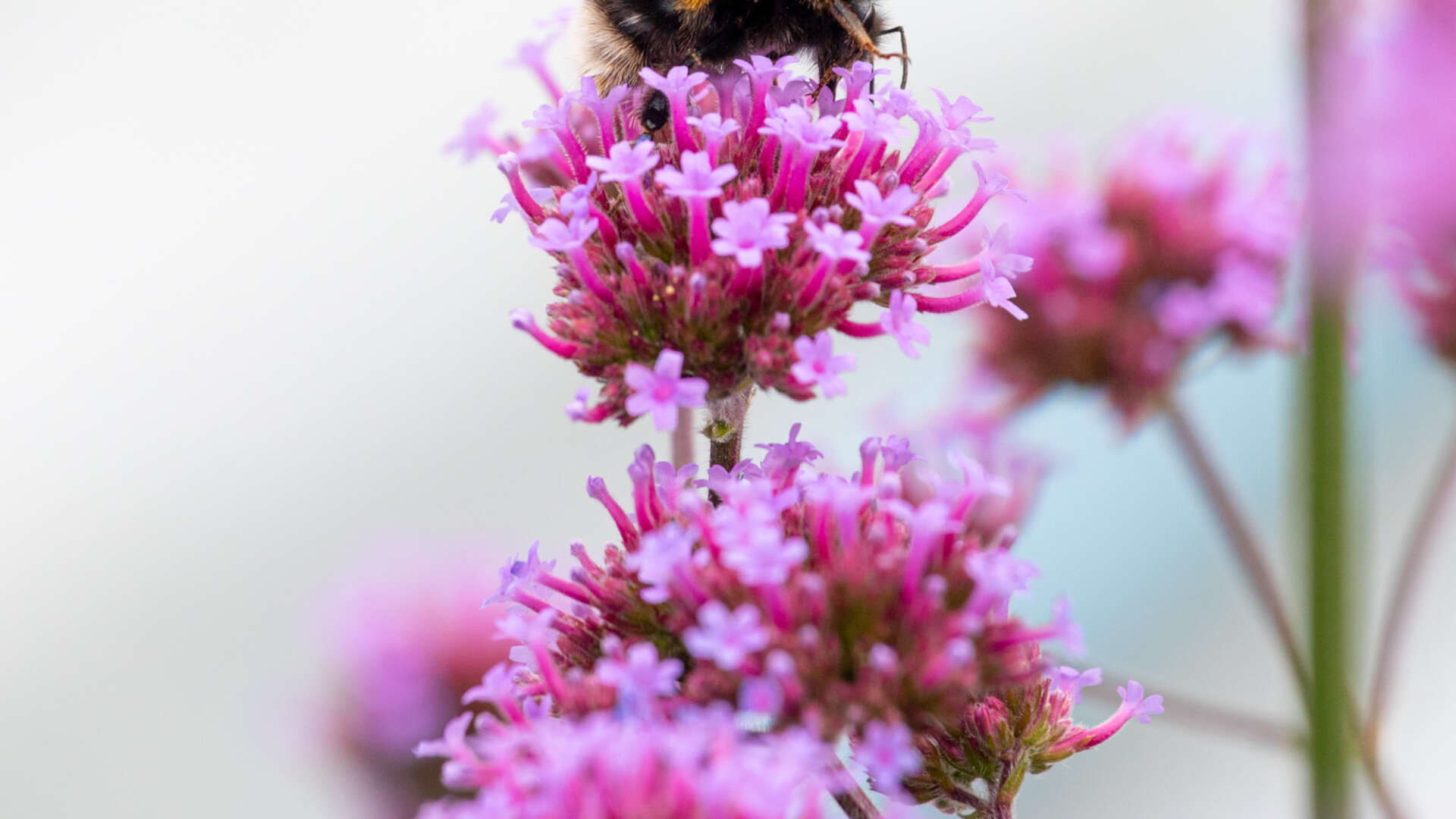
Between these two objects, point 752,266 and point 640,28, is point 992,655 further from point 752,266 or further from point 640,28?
point 640,28

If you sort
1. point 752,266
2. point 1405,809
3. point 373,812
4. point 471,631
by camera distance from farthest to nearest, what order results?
point 471,631 < point 373,812 < point 1405,809 < point 752,266

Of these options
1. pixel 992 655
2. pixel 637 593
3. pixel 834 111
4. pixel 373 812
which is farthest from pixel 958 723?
pixel 373 812

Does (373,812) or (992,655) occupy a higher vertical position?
(992,655)

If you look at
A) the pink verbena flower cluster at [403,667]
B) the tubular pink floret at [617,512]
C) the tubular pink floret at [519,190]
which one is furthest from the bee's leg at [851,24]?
the pink verbena flower cluster at [403,667]

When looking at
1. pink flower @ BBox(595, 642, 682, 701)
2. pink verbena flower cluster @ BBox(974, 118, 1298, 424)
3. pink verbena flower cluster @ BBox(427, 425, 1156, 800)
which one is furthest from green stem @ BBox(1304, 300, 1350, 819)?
pink verbena flower cluster @ BBox(974, 118, 1298, 424)

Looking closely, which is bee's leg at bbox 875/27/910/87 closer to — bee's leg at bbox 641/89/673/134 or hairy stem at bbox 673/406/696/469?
bee's leg at bbox 641/89/673/134

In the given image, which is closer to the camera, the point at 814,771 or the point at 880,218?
the point at 814,771

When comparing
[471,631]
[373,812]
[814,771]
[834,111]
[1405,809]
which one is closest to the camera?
[814,771]

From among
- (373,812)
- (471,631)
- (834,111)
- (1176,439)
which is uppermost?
(1176,439)
